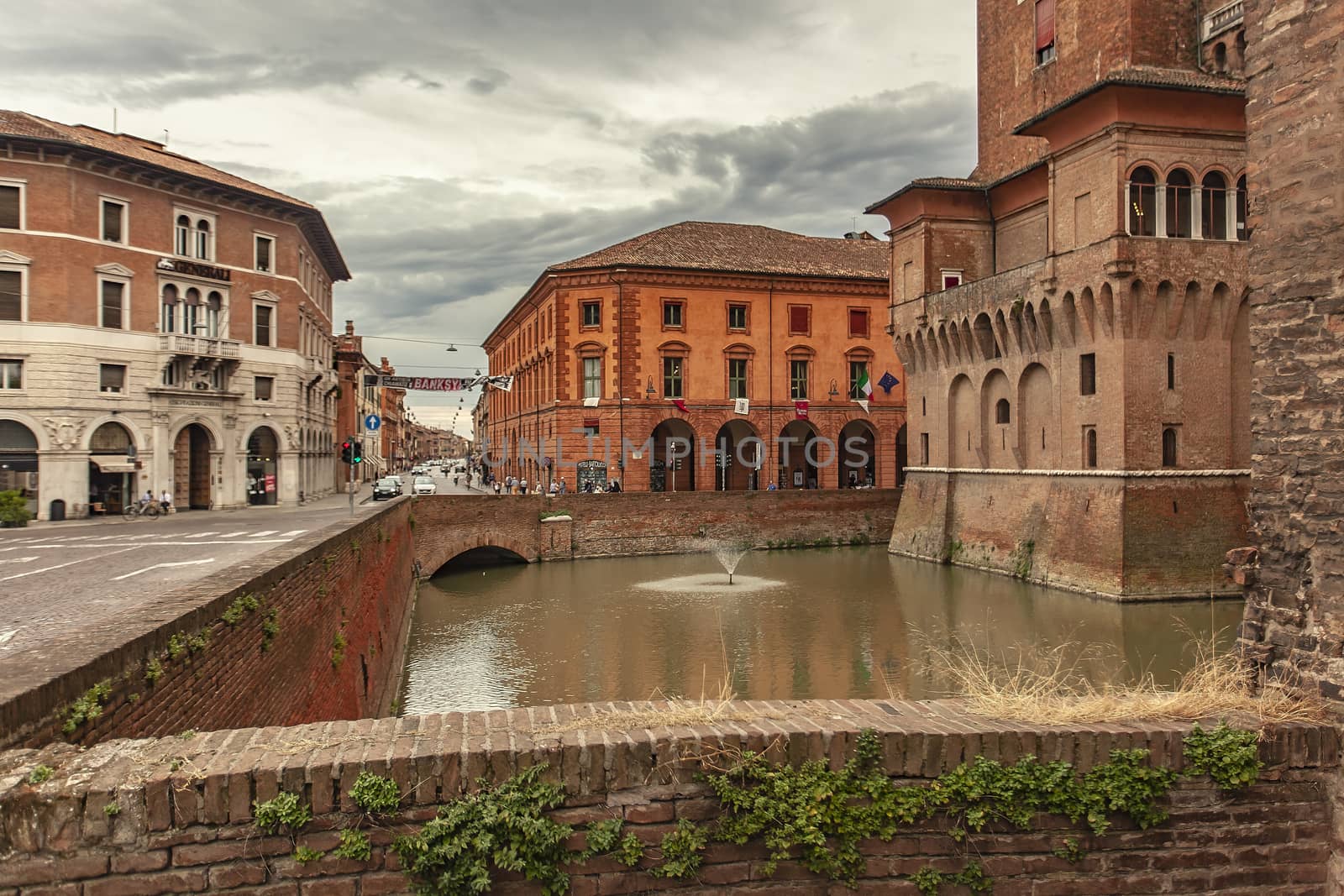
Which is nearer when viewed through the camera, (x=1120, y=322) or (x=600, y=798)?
(x=600, y=798)

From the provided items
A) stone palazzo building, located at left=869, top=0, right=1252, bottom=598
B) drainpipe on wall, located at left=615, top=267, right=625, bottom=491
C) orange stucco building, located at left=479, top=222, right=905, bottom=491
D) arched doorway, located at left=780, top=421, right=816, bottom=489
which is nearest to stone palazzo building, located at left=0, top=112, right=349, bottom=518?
orange stucco building, located at left=479, top=222, right=905, bottom=491

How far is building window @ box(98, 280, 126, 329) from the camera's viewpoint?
30.8m

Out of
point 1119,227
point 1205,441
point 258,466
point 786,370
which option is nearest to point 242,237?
point 258,466

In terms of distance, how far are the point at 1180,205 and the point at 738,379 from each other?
23.3 metres

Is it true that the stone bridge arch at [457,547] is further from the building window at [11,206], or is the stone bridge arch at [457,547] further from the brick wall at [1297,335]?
the brick wall at [1297,335]

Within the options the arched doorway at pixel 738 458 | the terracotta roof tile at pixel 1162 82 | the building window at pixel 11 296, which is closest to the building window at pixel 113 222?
the building window at pixel 11 296

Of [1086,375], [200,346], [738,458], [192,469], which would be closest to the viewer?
[1086,375]

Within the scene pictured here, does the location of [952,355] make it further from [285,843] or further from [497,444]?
[497,444]

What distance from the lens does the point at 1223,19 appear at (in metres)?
29.8

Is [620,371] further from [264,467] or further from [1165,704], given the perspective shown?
[1165,704]

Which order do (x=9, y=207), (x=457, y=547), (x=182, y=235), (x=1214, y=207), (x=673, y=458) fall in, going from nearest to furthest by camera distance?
(x=1214, y=207), (x=9, y=207), (x=182, y=235), (x=457, y=547), (x=673, y=458)

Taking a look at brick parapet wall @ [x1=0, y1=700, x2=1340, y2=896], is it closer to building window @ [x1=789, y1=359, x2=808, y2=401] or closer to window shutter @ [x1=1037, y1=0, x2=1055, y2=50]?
window shutter @ [x1=1037, y1=0, x2=1055, y2=50]

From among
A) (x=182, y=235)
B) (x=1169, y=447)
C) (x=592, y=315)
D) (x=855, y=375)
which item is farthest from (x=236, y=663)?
(x=855, y=375)

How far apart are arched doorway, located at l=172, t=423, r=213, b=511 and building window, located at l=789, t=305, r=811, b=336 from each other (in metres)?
27.2
